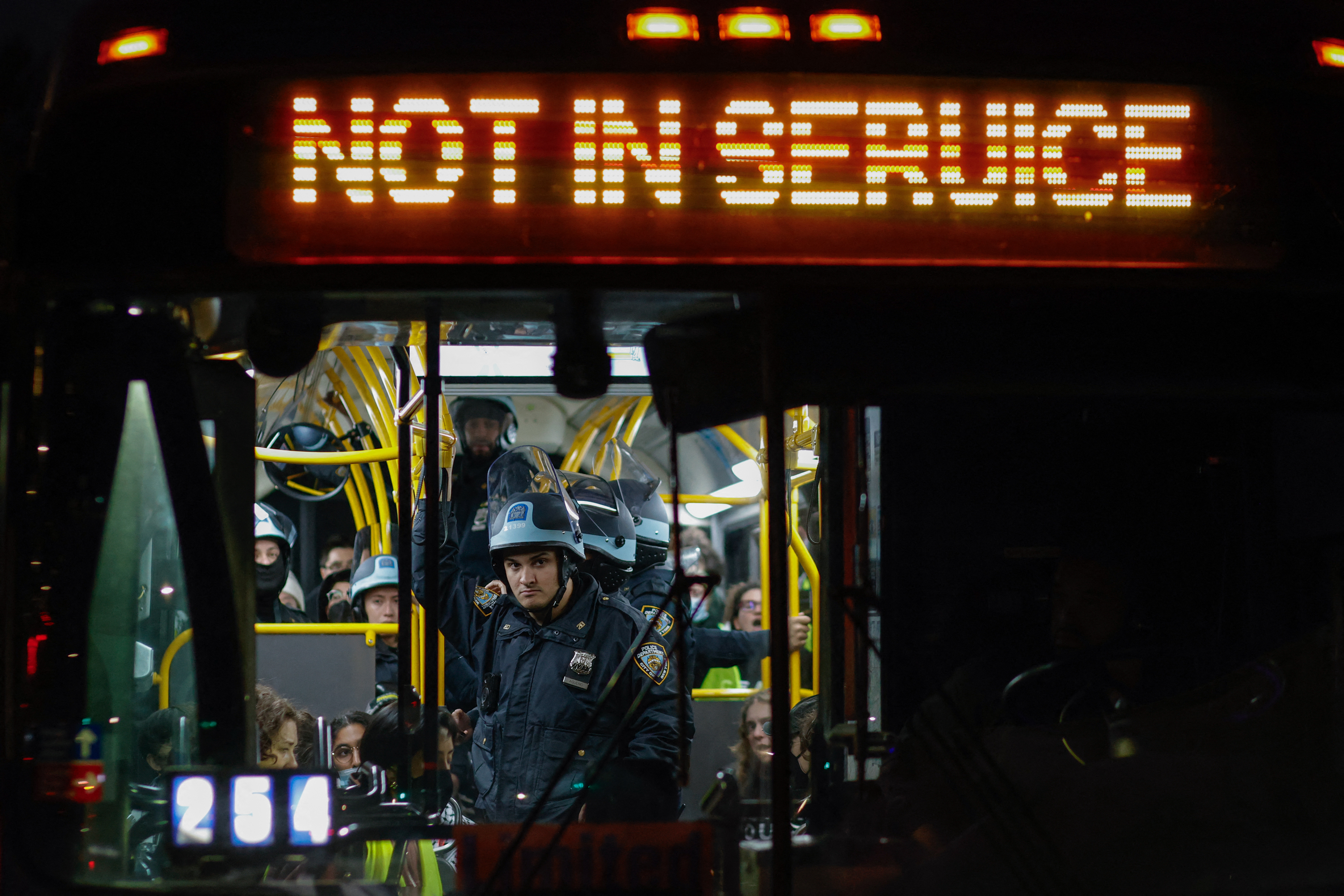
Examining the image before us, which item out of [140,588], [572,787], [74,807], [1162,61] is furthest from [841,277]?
[74,807]

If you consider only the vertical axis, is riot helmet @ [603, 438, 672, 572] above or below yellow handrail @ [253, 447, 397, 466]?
below

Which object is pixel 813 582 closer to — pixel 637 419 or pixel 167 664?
pixel 637 419

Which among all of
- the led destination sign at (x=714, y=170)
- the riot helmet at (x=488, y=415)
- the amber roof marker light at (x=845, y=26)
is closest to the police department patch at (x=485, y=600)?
the riot helmet at (x=488, y=415)

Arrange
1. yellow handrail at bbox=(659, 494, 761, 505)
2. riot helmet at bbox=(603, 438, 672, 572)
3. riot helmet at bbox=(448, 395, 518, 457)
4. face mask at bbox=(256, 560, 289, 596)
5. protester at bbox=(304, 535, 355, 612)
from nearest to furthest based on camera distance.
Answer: yellow handrail at bbox=(659, 494, 761, 505) → riot helmet at bbox=(603, 438, 672, 572) → riot helmet at bbox=(448, 395, 518, 457) → face mask at bbox=(256, 560, 289, 596) → protester at bbox=(304, 535, 355, 612)

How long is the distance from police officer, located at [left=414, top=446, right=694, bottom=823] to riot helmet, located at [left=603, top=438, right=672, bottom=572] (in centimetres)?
10

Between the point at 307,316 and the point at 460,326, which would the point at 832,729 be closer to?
the point at 460,326

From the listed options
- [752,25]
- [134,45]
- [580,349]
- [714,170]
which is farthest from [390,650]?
[752,25]

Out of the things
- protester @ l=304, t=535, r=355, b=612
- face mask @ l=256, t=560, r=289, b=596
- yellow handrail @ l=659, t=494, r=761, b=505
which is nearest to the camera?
yellow handrail @ l=659, t=494, r=761, b=505

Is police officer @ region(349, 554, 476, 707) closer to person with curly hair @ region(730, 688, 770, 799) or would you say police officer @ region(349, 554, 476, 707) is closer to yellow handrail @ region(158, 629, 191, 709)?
yellow handrail @ region(158, 629, 191, 709)

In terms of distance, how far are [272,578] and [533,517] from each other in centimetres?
57

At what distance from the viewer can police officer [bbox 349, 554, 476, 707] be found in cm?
228

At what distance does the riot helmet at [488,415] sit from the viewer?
2297 mm

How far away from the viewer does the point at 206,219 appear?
216 cm

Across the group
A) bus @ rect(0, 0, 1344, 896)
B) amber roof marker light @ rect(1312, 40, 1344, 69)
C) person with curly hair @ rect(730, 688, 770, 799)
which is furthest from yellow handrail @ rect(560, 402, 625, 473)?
amber roof marker light @ rect(1312, 40, 1344, 69)
